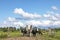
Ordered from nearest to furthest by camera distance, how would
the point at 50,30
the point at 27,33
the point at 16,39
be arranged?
the point at 16,39
the point at 27,33
the point at 50,30

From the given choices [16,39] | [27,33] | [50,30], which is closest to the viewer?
[16,39]

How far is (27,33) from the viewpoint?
37.6m

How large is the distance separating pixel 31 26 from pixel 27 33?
1.68 m

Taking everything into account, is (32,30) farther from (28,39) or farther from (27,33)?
(28,39)

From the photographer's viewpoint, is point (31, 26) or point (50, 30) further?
point (50, 30)

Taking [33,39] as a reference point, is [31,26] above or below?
above

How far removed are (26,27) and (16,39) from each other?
7767 millimetres

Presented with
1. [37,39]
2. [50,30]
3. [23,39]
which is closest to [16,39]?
[23,39]

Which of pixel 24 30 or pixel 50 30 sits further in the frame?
pixel 50 30

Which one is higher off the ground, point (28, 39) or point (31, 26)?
point (31, 26)

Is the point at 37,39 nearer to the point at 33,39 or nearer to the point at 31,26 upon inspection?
the point at 33,39

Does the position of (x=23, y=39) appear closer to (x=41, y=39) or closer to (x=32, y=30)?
(x=41, y=39)

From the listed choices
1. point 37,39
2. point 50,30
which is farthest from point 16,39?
point 50,30

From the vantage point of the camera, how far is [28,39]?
31.3m
